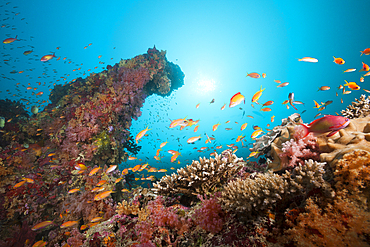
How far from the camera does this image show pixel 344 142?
7.20ft

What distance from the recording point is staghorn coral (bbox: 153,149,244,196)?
10.4 ft

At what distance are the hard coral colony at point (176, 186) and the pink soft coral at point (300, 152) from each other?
0.02 meters

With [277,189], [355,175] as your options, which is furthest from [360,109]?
[277,189]

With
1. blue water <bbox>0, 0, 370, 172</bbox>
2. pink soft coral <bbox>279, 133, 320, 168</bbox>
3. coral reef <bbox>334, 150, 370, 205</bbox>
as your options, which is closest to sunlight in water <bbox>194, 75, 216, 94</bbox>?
blue water <bbox>0, 0, 370, 172</bbox>

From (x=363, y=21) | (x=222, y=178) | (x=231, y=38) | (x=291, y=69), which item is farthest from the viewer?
(x=291, y=69)

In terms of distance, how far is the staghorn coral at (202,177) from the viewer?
3158 mm

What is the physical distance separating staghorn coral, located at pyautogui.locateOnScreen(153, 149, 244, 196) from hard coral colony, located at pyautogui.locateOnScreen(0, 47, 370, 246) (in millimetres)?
28

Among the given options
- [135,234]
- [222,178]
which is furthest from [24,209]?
[222,178]

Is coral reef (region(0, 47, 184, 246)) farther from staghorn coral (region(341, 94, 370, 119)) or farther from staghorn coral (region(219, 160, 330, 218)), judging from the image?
staghorn coral (region(341, 94, 370, 119))

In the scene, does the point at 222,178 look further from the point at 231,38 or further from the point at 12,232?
the point at 231,38

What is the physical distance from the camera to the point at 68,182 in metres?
6.02

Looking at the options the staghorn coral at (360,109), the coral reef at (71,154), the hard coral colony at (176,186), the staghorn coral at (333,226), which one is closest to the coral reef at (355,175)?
the hard coral colony at (176,186)

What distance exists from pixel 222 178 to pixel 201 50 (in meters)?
75.5

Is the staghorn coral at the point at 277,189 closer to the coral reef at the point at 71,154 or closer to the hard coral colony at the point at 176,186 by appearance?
Answer: the hard coral colony at the point at 176,186
